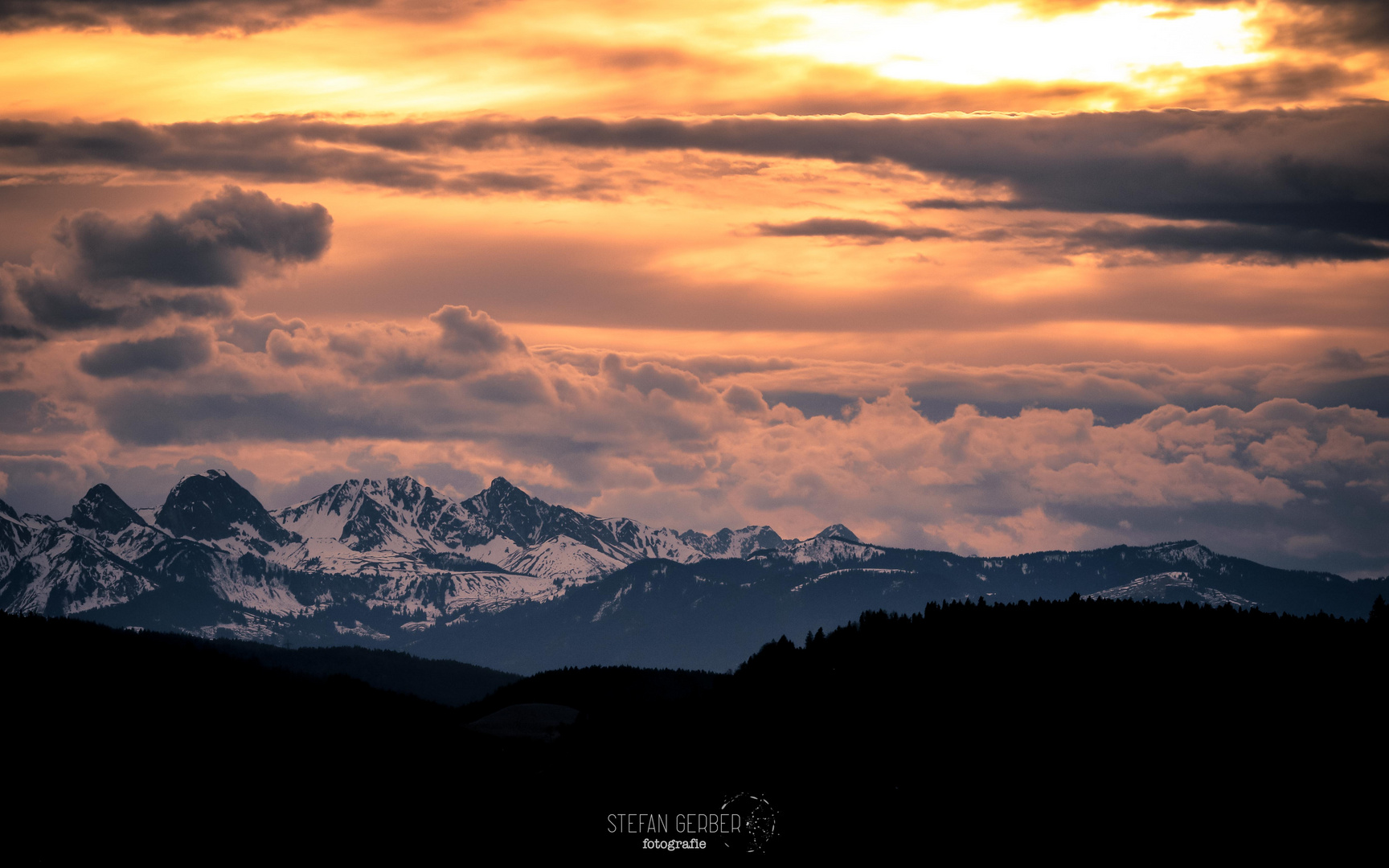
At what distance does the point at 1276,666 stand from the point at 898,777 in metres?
56.9

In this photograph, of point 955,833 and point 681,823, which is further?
point 681,823

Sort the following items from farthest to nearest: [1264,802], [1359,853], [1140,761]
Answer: [1140,761]
[1264,802]
[1359,853]

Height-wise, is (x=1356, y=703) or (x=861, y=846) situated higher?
(x=1356, y=703)

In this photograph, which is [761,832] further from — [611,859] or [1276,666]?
[1276,666]

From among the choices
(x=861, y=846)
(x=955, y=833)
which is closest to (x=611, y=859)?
(x=861, y=846)

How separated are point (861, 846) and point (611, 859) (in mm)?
36616

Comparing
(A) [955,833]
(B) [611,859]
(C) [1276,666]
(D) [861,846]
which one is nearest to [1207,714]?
(C) [1276,666]

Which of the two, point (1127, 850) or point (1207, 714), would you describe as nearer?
point (1127, 850)

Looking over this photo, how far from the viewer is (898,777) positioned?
647 ft

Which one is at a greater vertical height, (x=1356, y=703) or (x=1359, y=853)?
(x=1356, y=703)

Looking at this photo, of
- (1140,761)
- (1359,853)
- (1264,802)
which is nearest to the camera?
(1359,853)

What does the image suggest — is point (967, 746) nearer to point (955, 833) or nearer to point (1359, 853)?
point (955, 833)

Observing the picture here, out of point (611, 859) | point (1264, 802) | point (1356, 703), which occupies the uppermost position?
point (1356, 703)

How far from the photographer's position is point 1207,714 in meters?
194
